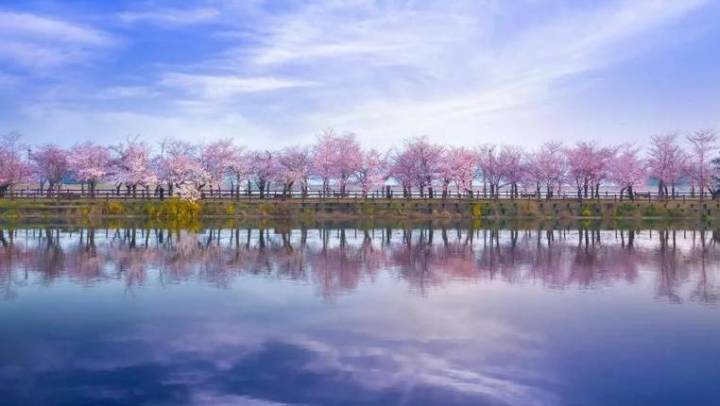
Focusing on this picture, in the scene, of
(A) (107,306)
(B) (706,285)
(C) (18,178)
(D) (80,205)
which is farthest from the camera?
(C) (18,178)

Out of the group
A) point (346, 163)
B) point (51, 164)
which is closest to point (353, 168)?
point (346, 163)

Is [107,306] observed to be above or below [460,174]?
below

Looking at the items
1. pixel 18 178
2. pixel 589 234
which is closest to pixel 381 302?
pixel 589 234

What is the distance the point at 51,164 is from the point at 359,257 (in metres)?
59.1

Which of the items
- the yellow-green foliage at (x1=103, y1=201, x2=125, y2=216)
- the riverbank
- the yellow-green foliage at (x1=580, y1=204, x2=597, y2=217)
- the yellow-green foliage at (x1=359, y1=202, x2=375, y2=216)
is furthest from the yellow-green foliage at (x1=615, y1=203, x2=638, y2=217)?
the yellow-green foliage at (x1=103, y1=201, x2=125, y2=216)

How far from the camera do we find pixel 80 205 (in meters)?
55.2

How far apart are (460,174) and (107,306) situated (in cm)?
5758

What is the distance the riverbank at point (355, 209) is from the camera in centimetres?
5422

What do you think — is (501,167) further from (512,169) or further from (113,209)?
(113,209)

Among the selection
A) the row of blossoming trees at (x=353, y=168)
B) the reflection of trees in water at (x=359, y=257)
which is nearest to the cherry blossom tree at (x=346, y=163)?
the row of blossoming trees at (x=353, y=168)

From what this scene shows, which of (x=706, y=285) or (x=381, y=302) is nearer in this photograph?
(x=381, y=302)

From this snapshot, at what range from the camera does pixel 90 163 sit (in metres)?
72.2

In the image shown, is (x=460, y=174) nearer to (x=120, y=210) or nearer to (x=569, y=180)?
(x=569, y=180)

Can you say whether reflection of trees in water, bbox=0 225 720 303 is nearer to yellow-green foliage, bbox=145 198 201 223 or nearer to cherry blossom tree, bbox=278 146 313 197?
yellow-green foliage, bbox=145 198 201 223
